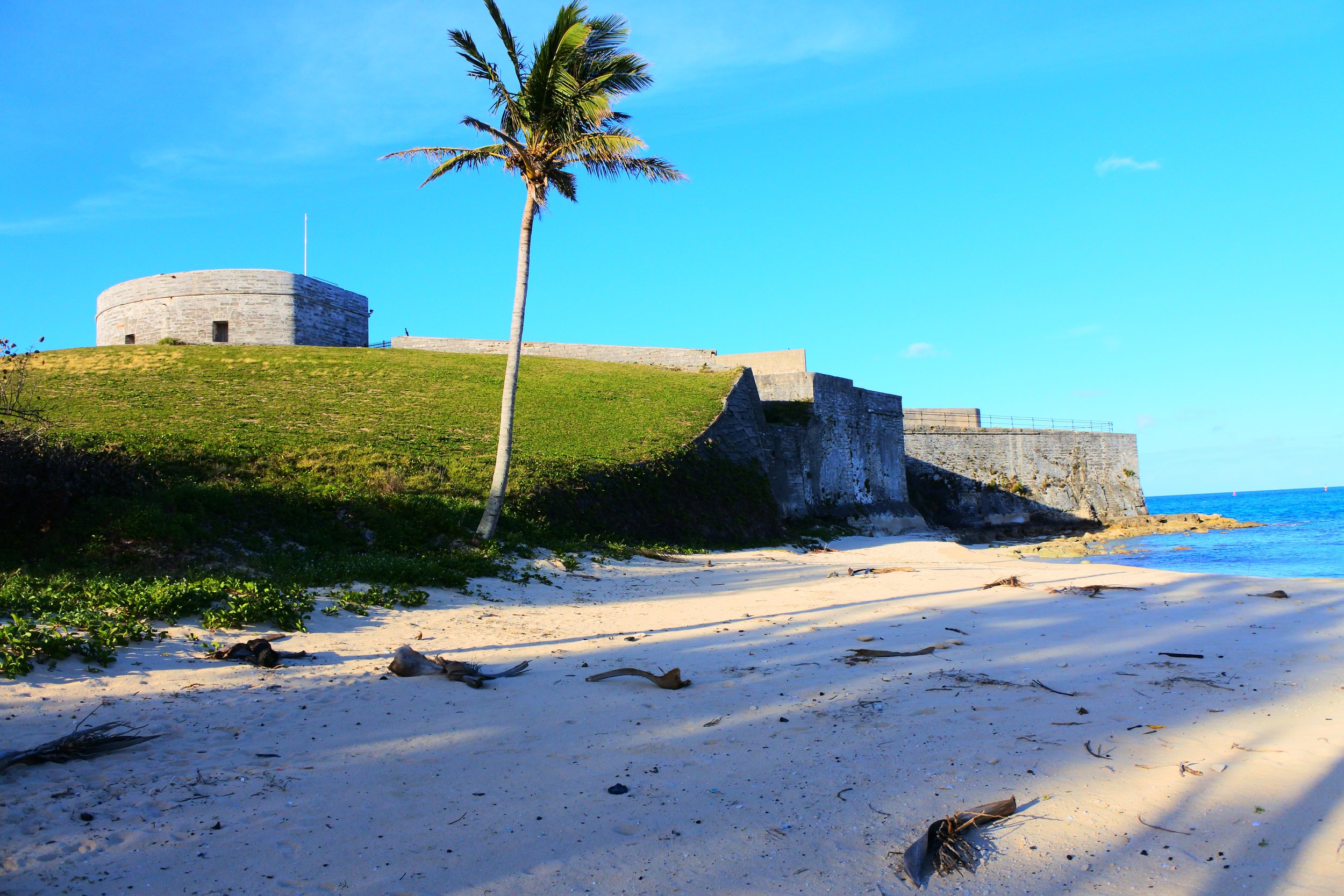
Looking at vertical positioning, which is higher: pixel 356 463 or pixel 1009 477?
pixel 356 463

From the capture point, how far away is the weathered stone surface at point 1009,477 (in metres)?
38.4

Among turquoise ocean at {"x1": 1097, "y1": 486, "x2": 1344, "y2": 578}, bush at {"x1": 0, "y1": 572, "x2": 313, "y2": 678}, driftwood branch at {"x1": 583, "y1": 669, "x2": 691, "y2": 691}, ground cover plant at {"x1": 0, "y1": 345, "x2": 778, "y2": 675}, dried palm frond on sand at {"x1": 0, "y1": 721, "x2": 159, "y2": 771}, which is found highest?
ground cover plant at {"x1": 0, "y1": 345, "x2": 778, "y2": 675}

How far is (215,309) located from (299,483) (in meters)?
28.2

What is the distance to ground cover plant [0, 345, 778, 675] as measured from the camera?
295 inches

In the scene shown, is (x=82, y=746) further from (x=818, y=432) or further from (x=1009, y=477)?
(x=1009, y=477)

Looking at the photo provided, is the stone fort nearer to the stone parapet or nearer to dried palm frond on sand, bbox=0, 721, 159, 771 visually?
the stone parapet

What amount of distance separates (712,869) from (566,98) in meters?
11.5

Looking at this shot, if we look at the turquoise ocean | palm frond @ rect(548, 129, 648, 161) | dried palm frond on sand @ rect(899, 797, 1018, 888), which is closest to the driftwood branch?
dried palm frond on sand @ rect(899, 797, 1018, 888)

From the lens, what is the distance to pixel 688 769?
4.24 meters

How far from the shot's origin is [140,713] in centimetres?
475

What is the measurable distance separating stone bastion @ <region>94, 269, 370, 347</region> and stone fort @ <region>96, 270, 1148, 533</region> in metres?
0.05

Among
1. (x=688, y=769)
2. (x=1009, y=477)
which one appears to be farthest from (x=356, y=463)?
(x=1009, y=477)

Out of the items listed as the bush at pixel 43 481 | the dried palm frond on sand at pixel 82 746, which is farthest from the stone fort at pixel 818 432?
the dried palm frond on sand at pixel 82 746

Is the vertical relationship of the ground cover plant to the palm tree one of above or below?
below
